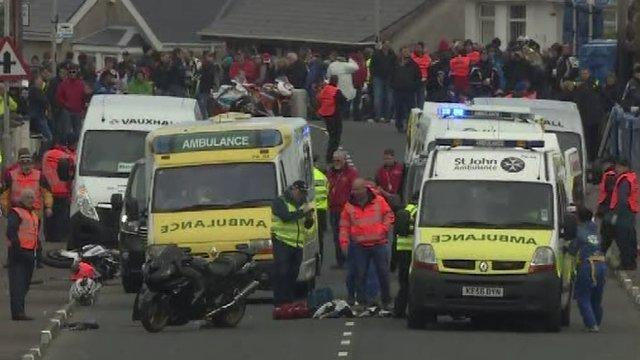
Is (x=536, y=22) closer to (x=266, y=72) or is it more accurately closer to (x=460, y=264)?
(x=266, y=72)

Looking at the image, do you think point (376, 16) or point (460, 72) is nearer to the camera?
point (460, 72)

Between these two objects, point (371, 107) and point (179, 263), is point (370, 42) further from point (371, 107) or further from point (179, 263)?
point (179, 263)

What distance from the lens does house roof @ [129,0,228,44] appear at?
8688 cm

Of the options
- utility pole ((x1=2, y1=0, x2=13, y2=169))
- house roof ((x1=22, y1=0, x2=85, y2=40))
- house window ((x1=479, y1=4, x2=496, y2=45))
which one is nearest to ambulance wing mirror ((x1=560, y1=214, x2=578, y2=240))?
utility pole ((x1=2, y1=0, x2=13, y2=169))

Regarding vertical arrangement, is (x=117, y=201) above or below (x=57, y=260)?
above

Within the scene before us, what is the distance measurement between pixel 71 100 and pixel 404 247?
21.0m

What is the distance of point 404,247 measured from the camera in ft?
87.8

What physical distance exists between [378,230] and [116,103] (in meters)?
9.02

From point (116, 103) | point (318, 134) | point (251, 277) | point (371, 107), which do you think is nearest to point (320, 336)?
point (251, 277)

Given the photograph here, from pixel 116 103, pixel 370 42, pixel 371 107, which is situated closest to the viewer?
pixel 116 103

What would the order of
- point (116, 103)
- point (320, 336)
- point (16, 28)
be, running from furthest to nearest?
point (16, 28)
point (116, 103)
point (320, 336)

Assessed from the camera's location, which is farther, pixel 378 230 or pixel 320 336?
pixel 378 230

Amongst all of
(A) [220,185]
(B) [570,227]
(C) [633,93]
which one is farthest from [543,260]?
(C) [633,93]

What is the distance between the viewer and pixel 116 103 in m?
35.6
